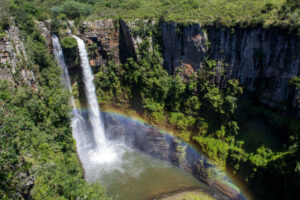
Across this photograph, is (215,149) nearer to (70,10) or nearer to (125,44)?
(125,44)

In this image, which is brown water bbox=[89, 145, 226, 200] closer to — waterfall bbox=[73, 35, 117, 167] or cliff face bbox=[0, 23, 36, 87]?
waterfall bbox=[73, 35, 117, 167]

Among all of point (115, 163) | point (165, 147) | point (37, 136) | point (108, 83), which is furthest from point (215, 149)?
point (37, 136)

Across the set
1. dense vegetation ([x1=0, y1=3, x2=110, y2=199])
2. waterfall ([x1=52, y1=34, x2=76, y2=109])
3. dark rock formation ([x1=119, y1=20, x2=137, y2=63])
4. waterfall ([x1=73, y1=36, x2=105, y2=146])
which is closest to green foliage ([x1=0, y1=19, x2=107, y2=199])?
dense vegetation ([x1=0, y1=3, x2=110, y2=199])

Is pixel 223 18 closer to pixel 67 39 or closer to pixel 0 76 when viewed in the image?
pixel 67 39

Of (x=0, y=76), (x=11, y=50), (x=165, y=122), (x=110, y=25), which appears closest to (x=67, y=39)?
(x=110, y=25)

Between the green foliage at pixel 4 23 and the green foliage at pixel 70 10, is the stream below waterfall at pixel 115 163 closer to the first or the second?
the green foliage at pixel 70 10

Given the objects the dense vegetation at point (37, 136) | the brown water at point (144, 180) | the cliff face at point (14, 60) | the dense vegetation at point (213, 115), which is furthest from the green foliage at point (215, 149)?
the cliff face at point (14, 60)

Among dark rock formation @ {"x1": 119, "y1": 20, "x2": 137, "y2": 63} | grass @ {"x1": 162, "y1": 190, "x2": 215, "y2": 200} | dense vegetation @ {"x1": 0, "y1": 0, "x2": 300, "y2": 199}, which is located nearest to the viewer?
dense vegetation @ {"x1": 0, "y1": 0, "x2": 300, "y2": 199}
